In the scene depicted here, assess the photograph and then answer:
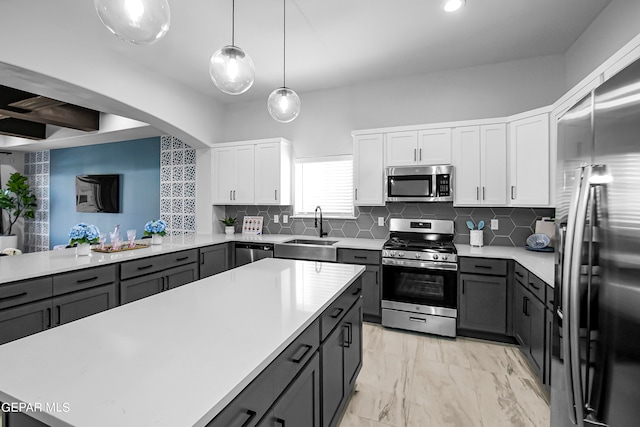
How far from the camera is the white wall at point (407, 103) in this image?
3.44m

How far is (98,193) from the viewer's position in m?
5.97

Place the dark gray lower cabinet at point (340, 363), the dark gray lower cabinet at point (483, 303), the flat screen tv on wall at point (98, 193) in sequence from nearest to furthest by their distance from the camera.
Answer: the dark gray lower cabinet at point (340, 363) → the dark gray lower cabinet at point (483, 303) → the flat screen tv on wall at point (98, 193)

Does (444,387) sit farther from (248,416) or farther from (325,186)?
(325,186)

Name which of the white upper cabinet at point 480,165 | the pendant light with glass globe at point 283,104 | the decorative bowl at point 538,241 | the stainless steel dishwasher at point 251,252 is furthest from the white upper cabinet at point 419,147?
the stainless steel dishwasher at point 251,252

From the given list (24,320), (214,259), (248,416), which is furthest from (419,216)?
(24,320)

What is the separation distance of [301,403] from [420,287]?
233 centimetres

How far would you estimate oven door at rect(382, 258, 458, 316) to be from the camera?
3.15 meters

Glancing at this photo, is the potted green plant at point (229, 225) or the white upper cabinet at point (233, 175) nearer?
the white upper cabinet at point (233, 175)

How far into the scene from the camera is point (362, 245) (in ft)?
11.9

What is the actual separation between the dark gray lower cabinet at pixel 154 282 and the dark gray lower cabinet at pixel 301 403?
2.28 metres

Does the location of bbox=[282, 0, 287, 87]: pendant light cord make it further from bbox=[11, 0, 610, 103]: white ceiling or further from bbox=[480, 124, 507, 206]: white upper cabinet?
bbox=[480, 124, 507, 206]: white upper cabinet

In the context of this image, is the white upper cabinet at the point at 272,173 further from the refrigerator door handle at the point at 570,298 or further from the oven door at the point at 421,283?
the refrigerator door handle at the point at 570,298

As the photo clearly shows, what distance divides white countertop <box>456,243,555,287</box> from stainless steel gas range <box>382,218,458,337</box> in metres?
0.19

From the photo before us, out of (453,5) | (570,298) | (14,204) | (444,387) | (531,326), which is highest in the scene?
(453,5)
